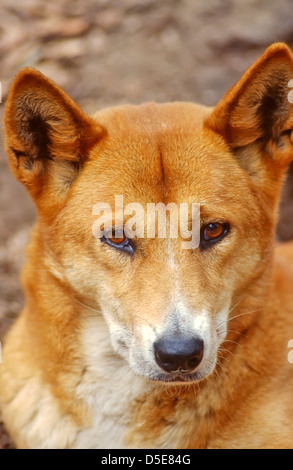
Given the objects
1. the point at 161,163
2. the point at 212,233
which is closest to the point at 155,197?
the point at 161,163

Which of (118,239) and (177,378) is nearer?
(177,378)

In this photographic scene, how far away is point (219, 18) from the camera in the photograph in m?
6.95

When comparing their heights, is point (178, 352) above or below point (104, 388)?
above

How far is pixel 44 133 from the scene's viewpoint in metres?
3.33

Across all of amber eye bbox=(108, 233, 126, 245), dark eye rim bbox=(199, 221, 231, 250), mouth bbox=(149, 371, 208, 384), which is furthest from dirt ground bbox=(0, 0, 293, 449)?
mouth bbox=(149, 371, 208, 384)

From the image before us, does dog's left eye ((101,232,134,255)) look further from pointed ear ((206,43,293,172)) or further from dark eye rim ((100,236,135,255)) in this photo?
pointed ear ((206,43,293,172))

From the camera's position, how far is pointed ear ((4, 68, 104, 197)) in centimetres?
314

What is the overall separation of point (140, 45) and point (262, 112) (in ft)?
12.8

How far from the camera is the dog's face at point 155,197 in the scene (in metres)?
3.06

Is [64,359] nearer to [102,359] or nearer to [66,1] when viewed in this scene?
[102,359]

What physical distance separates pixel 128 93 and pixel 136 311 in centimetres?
399

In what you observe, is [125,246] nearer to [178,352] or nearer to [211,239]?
[211,239]
